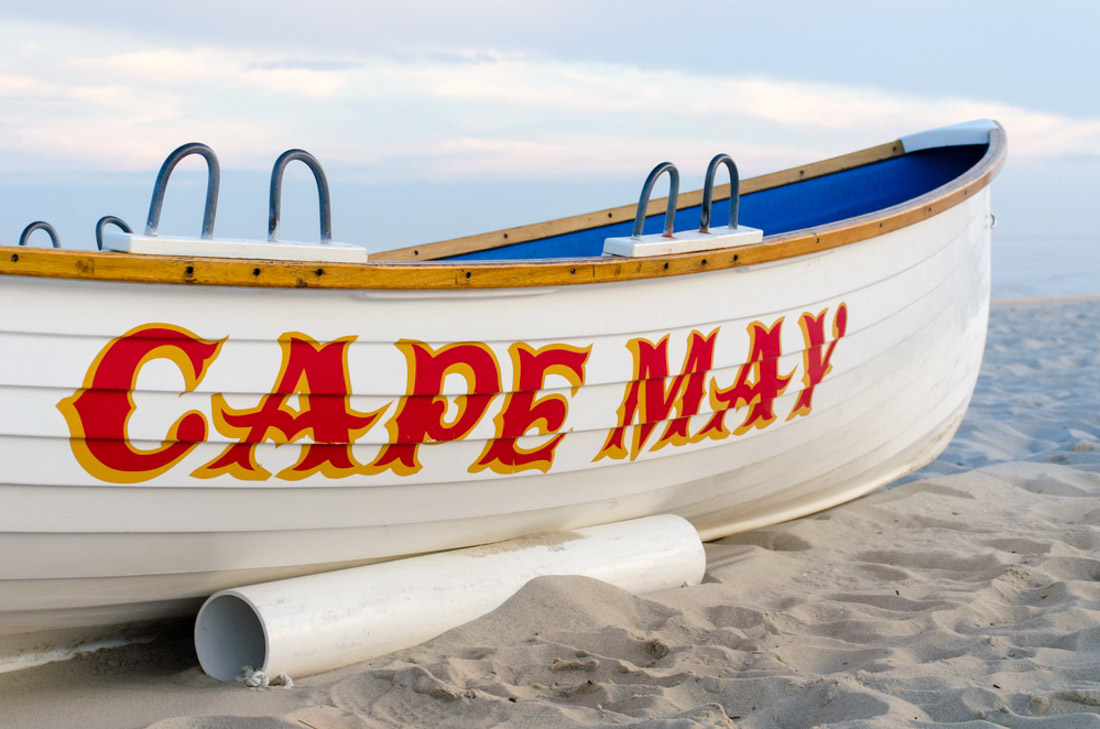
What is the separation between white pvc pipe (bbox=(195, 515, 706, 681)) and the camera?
8.12 ft

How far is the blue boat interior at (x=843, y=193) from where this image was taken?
5215 mm

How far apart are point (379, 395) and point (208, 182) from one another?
2.19 ft

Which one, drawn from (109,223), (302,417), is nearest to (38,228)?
(109,223)

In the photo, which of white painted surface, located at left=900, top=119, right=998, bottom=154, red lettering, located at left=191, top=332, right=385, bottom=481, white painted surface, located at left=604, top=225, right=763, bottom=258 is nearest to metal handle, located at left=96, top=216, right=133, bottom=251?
red lettering, located at left=191, top=332, right=385, bottom=481

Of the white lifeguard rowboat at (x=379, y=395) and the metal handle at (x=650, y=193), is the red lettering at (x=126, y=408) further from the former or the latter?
the metal handle at (x=650, y=193)

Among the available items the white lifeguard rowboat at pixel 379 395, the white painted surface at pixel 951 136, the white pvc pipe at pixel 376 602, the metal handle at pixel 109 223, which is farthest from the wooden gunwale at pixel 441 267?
the white painted surface at pixel 951 136

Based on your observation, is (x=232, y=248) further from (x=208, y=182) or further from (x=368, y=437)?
(x=368, y=437)

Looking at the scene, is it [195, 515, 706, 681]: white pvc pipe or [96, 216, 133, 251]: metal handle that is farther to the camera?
[96, 216, 133, 251]: metal handle

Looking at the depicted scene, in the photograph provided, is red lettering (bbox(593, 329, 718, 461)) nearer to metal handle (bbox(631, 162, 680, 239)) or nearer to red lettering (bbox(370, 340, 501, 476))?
metal handle (bbox(631, 162, 680, 239))

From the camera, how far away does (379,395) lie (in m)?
2.42

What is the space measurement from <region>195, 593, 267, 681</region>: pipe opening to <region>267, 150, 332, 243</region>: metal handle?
961 millimetres

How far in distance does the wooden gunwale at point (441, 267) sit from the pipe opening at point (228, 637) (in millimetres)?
880

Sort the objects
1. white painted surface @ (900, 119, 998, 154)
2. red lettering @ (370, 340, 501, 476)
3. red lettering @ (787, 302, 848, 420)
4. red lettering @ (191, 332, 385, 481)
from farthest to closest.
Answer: white painted surface @ (900, 119, 998, 154)
red lettering @ (787, 302, 848, 420)
red lettering @ (370, 340, 501, 476)
red lettering @ (191, 332, 385, 481)

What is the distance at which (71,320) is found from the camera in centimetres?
208
